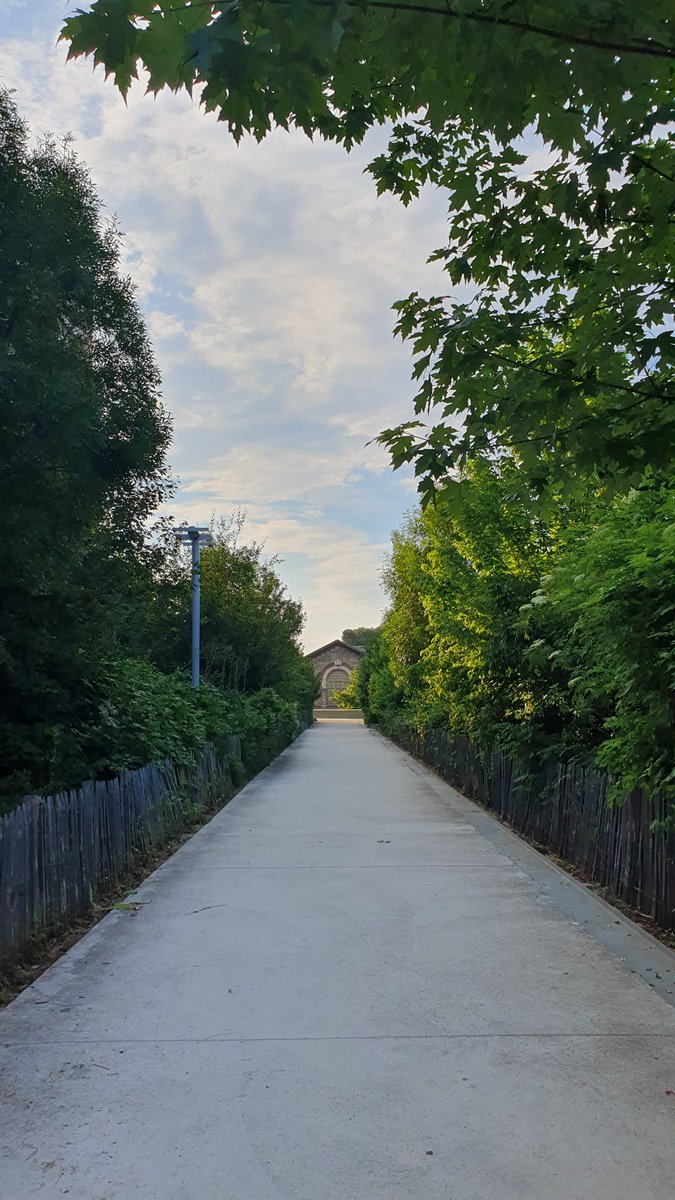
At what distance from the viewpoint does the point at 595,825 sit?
739cm

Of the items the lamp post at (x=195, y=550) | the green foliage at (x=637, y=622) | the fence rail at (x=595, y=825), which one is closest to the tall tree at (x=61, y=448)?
the green foliage at (x=637, y=622)

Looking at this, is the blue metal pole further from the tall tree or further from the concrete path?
the concrete path

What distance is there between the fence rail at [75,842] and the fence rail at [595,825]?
13.0 feet

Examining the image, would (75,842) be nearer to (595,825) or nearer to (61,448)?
(61,448)

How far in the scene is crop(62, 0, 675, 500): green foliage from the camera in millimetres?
2381

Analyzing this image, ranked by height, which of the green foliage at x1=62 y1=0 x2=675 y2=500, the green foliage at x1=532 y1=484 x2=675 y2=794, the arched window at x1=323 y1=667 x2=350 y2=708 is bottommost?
the arched window at x1=323 y1=667 x2=350 y2=708

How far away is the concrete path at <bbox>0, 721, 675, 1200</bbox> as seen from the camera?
2.90 m

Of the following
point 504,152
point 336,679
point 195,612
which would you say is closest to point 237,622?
point 195,612

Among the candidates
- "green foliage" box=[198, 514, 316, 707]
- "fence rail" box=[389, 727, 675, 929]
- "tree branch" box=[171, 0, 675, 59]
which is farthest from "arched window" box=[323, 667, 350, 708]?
"tree branch" box=[171, 0, 675, 59]

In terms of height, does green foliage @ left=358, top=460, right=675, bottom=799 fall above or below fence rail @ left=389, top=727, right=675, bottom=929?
above

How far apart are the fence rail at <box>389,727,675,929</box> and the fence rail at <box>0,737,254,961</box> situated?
3976 millimetres

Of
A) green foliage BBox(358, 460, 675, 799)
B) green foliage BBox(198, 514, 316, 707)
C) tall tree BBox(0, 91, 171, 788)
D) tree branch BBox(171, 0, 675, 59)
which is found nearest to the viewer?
tree branch BBox(171, 0, 675, 59)

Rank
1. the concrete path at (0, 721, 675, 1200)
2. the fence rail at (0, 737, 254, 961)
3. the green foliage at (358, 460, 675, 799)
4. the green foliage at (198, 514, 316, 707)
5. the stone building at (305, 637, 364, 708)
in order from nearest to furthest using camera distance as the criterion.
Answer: the concrete path at (0, 721, 675, 1200) → the fence rail at (0, 737, 254, 961) → the green foliage at (358, 460, 675, 799) → the green foliage at (198, 514, 316, 707) → the stone building at (305, 637, 364, 708)

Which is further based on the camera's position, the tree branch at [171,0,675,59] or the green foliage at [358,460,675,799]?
the green foliage at [358,460,675,799]
